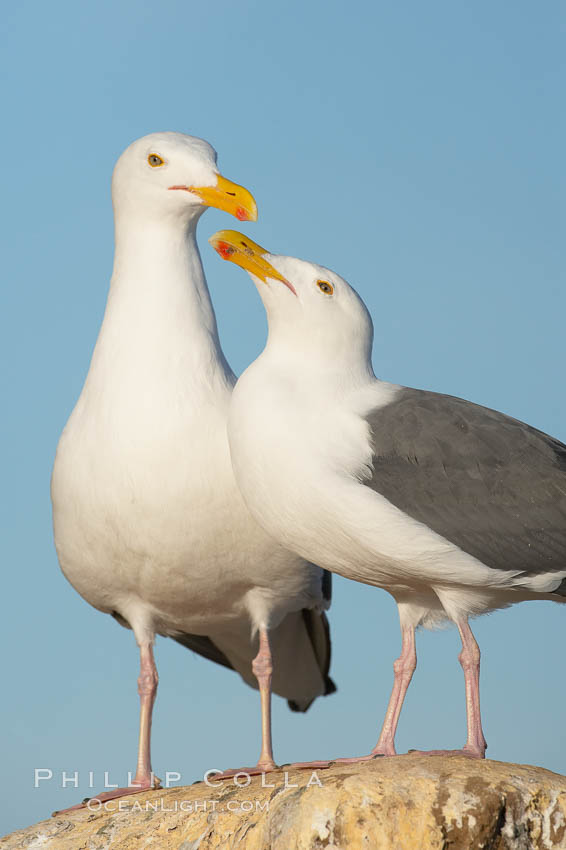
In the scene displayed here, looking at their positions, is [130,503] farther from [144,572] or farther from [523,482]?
[523,482]

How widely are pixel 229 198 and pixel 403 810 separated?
440 cm

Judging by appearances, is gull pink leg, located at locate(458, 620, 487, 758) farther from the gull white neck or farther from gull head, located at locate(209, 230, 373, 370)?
the gull white neck

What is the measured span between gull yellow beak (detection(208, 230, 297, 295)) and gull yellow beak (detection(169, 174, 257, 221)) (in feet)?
1.29

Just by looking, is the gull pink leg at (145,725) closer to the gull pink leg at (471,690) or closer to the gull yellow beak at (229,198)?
the gull pink leg at (471,690)

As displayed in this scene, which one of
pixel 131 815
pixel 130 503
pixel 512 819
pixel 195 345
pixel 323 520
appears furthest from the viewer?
pixel 195 345

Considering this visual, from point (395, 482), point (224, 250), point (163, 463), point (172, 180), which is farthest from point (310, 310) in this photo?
point (172, 180)

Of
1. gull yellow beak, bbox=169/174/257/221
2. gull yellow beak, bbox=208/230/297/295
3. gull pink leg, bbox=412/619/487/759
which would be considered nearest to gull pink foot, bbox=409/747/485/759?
gull pink leg, bbox=412/619/487/759

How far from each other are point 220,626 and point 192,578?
1.06 metres

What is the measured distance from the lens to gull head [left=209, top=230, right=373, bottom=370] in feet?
27.4

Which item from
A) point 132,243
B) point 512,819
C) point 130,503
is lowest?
point 512,819

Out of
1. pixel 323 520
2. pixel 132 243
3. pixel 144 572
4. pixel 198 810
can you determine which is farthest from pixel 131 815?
pixel 132 243

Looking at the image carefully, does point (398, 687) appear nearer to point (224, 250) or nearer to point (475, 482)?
point (475, 482)

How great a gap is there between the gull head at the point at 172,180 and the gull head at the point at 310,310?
929 millimetres

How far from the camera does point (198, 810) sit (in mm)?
7914
